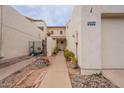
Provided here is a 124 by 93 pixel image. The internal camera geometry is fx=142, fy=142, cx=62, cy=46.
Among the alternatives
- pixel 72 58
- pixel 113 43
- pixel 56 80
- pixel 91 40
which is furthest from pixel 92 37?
pixel 72 58

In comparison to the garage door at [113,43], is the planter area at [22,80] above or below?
below

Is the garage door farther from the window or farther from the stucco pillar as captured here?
the window

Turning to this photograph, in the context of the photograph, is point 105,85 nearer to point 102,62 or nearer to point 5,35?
point 102,62

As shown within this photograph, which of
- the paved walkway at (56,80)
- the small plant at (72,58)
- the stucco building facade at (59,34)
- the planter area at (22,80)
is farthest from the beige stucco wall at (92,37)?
the stucco building facade at (59,34)

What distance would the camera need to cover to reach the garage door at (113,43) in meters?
6.62

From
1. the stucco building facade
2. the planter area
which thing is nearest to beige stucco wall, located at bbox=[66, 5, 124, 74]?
the planter area

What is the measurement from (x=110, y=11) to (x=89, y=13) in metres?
0.93

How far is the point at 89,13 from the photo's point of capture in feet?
20.3

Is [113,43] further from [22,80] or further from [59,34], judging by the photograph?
[59,34]

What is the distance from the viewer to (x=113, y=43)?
21.8ft

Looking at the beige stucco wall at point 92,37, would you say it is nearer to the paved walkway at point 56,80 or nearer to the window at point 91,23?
the window at point 91,23

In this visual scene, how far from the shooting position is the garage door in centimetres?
662
